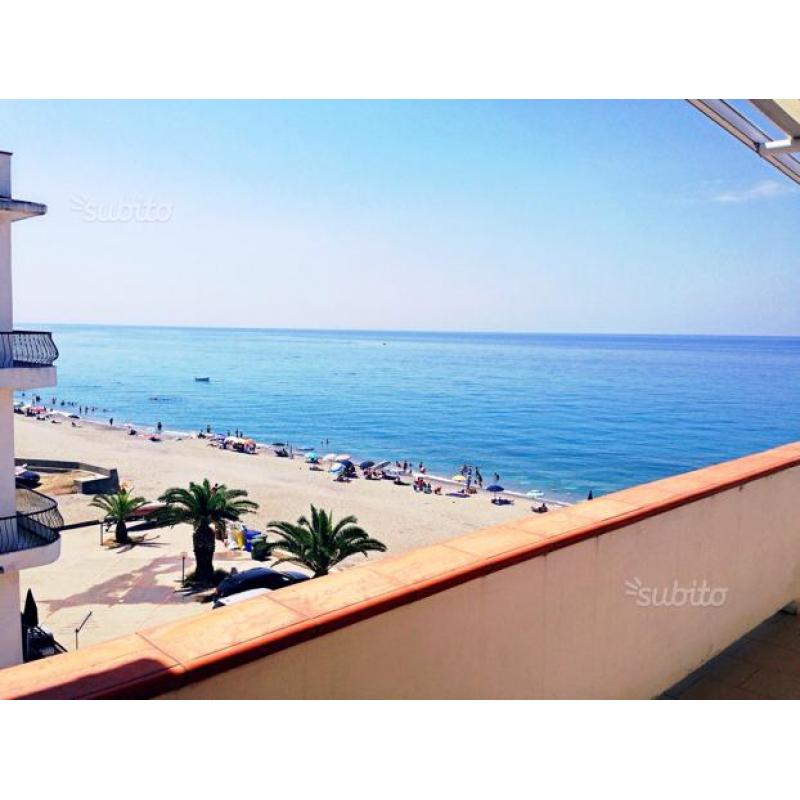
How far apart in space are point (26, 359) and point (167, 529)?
12838 mm

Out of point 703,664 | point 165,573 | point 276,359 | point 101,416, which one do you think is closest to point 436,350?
point 276,359

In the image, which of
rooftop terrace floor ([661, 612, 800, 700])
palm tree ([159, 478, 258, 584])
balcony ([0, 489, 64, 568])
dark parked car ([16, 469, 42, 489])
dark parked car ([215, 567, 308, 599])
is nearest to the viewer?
rooftop terrace floor ([661, 612, 800, 700])

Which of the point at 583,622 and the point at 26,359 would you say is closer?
the point at 583,622

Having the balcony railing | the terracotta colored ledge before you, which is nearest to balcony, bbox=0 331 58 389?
the balcony railing

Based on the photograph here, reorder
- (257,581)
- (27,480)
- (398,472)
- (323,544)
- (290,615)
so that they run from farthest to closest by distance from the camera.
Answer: (398,472), (27,480), (257,581), (323,544), (290,615)

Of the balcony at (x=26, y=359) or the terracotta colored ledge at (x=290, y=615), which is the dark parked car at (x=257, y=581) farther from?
the terracotta colored ledge at (x=290, y=615)

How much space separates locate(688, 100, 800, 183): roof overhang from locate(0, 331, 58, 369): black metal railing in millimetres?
9866

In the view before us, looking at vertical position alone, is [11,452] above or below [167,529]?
above

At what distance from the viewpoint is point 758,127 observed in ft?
11.1

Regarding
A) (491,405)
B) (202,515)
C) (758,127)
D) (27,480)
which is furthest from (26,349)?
(491,405)

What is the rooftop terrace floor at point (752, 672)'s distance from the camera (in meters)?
2.57

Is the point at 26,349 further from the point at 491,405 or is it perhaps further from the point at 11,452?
the point at 491,405

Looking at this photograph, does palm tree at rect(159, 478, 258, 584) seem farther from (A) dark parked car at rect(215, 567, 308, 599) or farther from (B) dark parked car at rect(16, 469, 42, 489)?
(B) dark parked car at rect(16, 469, 42, 489)

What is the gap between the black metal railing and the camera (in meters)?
10.6
